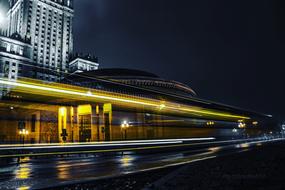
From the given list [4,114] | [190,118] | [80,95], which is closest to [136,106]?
[80,95]

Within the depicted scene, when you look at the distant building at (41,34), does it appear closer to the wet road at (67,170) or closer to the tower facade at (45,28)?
the tower facade at (45,28)

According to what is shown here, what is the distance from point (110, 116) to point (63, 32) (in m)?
121

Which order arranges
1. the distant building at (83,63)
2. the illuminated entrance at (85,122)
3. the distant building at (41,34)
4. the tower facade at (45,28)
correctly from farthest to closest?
the distant building at (83,63)
the tower facade at (45,28)
the distant building at (41,34)
the illuminated entrance at (85,122)

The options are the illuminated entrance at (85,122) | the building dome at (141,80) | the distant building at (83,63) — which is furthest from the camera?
the distant building at (83,63)

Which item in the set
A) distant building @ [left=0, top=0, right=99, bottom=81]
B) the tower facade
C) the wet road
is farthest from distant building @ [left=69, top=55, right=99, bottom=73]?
the wet road

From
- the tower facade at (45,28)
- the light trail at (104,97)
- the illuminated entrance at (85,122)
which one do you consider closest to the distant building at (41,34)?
the tower facade at (45,28)

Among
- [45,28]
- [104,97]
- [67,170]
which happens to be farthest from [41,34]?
[67,170]

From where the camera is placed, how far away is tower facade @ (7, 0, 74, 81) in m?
116

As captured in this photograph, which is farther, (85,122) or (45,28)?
(45,28)

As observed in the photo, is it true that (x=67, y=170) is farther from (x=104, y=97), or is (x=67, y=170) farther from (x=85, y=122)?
(x=85, y=122)

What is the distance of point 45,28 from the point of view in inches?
4766

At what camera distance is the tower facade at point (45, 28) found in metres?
116

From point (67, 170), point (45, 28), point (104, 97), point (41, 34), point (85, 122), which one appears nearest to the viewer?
point (67, 170)

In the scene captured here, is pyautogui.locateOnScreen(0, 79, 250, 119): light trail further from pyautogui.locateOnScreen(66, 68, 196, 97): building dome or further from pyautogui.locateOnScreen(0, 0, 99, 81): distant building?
pyautogui.locateOnScreen(0, 0, 99, 81): distant building
